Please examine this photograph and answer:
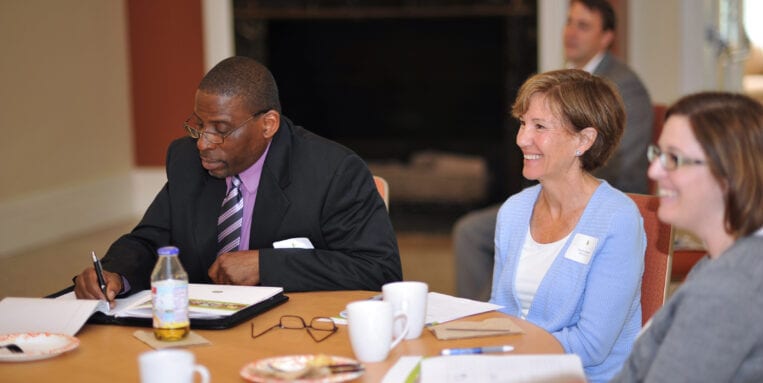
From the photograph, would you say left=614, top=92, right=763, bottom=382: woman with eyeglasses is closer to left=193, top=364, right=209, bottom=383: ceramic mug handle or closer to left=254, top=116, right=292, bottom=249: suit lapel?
left=193, top=364, right=209, bottom=383: ceramic mug handle

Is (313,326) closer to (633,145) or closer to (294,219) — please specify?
(294,219)

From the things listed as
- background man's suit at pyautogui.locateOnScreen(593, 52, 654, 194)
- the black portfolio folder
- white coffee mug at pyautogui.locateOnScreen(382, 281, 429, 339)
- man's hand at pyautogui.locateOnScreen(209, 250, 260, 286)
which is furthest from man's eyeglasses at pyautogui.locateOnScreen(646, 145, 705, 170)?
background man's suit at pyautogui.locateOnScreen(593, 52, 654, 194)

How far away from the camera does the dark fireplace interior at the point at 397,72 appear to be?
6762mm

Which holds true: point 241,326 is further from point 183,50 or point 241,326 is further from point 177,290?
point 183,50

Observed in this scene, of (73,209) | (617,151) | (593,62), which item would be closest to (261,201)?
(617,151)

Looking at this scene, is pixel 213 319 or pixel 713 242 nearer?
pixel 713 242

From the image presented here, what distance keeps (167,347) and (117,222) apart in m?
5.26

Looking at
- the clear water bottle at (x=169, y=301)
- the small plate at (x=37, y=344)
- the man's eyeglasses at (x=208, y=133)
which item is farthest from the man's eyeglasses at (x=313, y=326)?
the man's eyeglasses at (x=208, y=133)

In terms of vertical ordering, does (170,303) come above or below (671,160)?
below

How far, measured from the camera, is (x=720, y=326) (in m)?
1.49

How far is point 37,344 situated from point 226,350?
0.36 metres

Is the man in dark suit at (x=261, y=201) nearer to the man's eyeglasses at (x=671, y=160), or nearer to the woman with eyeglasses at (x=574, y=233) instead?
the woman with eyeglasses at (x=574, y=233)

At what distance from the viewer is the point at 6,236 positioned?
5.93m

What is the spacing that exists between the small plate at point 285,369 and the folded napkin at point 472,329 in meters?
0.25
